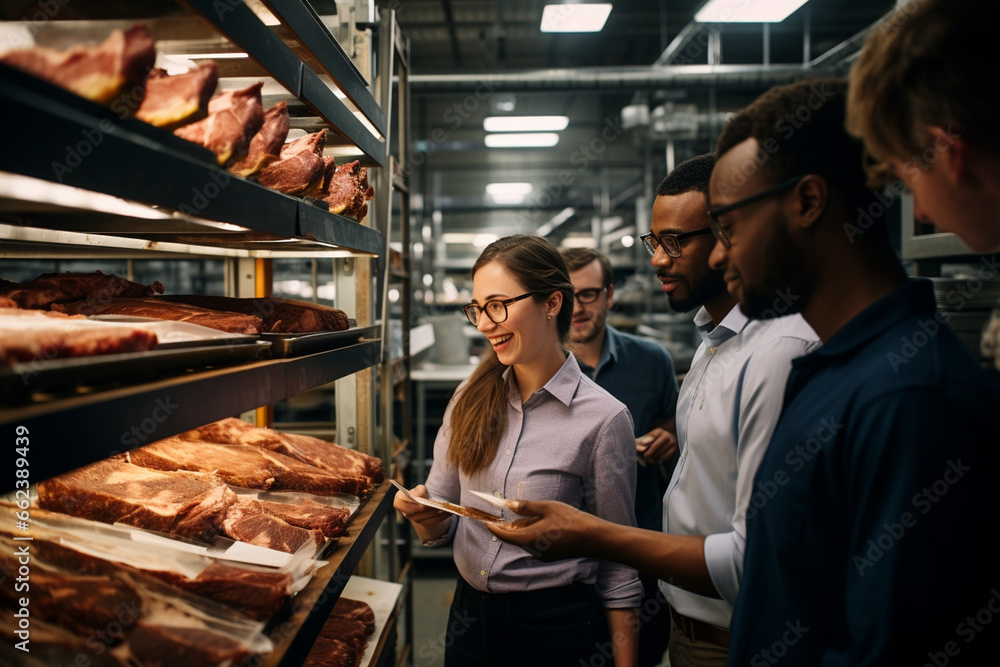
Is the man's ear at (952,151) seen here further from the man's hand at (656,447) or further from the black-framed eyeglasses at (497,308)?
the man's hand at (656,447)

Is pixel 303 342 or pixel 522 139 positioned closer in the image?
pixel 303 342

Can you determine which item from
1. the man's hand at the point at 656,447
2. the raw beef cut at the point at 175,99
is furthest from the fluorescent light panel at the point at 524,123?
the raw beef cut at the point at 175,99

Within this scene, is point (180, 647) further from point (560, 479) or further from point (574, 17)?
point (574, 17)

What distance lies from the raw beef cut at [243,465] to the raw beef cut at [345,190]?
79cm

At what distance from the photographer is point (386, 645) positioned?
2102mm

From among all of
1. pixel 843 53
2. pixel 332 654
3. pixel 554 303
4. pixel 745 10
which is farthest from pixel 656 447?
pixel 843 53

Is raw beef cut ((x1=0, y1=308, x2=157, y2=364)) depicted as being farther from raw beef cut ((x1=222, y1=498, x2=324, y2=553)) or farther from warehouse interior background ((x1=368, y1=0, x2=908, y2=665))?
warehouse interior background ((x1=368, y1=0, x2=908, y2=665))

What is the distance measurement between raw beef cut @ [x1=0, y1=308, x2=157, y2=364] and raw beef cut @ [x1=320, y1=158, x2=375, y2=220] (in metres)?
0.85

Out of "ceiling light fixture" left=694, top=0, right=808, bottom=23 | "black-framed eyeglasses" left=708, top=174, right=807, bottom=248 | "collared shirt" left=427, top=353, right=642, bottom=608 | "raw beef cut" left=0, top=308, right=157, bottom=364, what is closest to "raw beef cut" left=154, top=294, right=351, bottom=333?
"raw beef cut" left=0, top=308, right=157, bottom=364

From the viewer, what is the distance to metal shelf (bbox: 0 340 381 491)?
2.22ft

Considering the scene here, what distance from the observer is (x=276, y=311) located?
1619 mm

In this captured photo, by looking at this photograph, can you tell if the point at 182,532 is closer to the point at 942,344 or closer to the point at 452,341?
the point at 942,344

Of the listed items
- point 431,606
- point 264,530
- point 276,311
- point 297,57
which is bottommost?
point 431,606

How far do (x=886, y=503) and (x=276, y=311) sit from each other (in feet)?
4.65
